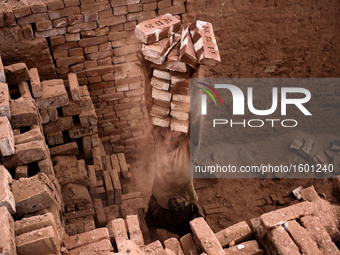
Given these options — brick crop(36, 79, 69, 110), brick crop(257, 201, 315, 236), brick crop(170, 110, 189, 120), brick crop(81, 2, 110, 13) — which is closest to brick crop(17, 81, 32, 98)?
brick crop(36, 79, 69, 110)

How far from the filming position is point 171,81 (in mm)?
4332

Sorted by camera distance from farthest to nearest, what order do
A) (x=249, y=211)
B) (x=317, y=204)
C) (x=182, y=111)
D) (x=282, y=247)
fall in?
(x=249, y=211) → (x=182, y=111) → (x=317, y=204) → (x=282, y=247)

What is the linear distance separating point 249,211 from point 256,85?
2613 millimetres

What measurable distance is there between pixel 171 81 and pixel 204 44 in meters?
0.55

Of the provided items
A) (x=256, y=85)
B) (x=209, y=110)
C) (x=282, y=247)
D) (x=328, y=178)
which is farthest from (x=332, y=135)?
(x=282, y=247)

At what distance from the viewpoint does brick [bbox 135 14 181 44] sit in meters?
4.24

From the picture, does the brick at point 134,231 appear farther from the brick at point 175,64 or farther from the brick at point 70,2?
the brick at point 70,2

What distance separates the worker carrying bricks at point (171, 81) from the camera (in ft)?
13.7

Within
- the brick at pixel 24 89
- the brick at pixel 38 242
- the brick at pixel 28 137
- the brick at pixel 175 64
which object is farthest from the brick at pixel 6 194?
the brick at pixel 175 64

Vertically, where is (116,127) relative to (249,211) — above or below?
above

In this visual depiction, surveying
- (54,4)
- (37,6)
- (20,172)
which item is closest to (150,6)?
(54,4)

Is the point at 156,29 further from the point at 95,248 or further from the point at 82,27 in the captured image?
the point at 95,248

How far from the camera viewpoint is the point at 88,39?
6.06m

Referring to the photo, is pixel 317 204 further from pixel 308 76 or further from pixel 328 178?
pixel 308 76
